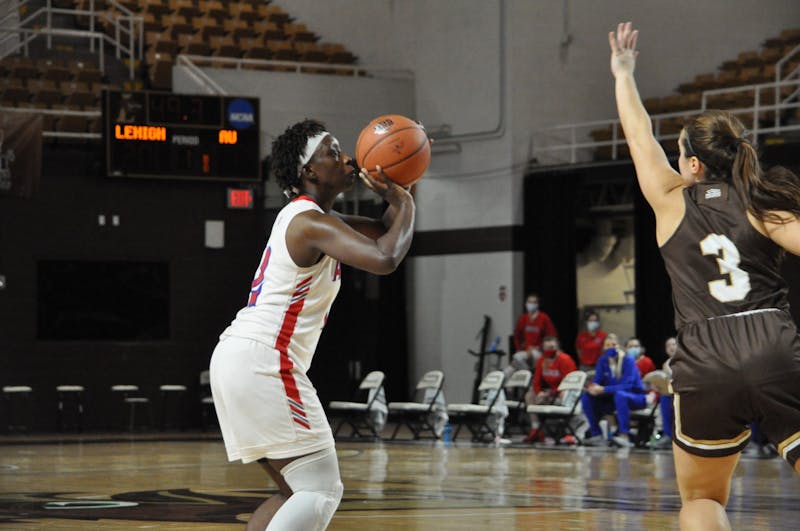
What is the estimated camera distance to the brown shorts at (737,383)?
378 cm

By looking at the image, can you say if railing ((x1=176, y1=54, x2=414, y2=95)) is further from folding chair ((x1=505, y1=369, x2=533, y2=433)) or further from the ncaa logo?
folding chair ((x1=505, y1=369, x2=533, y2=433))

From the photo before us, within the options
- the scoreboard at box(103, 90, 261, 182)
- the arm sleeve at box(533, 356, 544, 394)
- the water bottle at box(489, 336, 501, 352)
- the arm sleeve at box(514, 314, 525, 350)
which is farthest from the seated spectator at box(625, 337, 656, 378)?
the scoreboard at box(103, 90, 261, 182)

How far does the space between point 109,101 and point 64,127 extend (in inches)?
92.2

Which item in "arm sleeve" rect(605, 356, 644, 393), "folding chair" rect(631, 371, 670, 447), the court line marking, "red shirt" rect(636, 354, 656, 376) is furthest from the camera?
"red shirt" rect(636, 354, 656, 376)

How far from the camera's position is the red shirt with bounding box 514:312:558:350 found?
19.2m

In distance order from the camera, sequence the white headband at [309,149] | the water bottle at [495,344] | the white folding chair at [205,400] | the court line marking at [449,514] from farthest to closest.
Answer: the water bottle at [495,344] → the white folding chair at [205,400] → the court line marking at [449,514] → the white headband at [309,149]

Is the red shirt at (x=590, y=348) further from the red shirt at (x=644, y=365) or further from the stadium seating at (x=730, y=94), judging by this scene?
the stadium seating at (x=730, y=94)

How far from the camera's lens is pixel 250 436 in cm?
410

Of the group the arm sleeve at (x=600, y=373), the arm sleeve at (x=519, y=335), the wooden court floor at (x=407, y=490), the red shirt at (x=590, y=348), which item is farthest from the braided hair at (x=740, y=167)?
the arm sleeve at (x=519, y=335)

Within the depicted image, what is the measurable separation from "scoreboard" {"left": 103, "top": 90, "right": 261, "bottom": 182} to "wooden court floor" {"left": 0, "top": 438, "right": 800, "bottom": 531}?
3943 millimetres

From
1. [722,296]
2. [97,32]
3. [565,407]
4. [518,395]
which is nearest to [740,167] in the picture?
[722,296]

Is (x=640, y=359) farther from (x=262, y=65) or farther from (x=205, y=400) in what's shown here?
(x=262, y=65)

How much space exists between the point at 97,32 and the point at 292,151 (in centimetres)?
1785

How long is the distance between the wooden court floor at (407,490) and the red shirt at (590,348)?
3.06 metres
